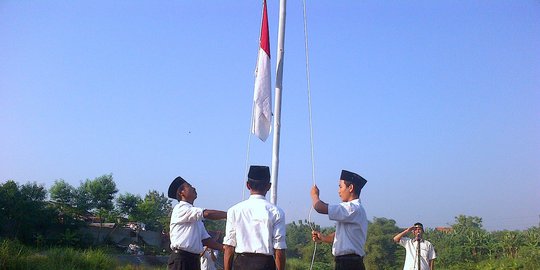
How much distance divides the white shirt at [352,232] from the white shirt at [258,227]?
0.80m

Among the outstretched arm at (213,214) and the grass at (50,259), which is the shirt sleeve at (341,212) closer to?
the outstretched arm at (213,214)

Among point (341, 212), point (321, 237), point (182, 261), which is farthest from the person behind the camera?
point (182, 261)

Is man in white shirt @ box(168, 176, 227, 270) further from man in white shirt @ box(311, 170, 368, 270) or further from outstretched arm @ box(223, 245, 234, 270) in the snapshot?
man in white shirt @ box(311, 170, 368, 270)

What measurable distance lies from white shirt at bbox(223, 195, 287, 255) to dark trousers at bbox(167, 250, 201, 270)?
1481 mm

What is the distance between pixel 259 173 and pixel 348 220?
1.02 m

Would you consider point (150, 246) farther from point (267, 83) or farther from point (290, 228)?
point (267, 83)

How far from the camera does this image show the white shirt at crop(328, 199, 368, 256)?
4926mm

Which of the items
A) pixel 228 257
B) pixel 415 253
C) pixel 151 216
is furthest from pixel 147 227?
pixel 228 257

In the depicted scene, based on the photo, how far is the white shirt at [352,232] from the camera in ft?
16.2

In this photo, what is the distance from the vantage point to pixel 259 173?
182 inches

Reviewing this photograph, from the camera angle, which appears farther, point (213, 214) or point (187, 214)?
point (187, 214)

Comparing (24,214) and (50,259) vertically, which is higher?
(24,214)

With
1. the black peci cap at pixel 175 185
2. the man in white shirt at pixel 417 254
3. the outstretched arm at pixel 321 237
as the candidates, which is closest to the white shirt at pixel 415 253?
the man in white shirt at pixel 417 254

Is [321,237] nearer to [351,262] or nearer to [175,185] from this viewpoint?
[351,262]
